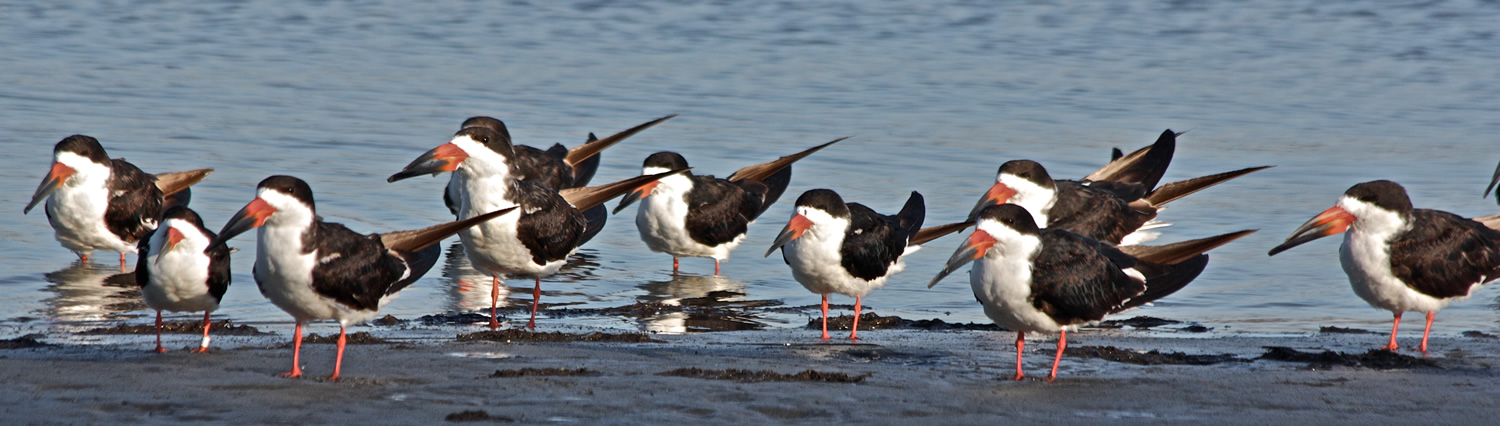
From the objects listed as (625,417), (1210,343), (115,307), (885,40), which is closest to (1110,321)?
(1210,343)

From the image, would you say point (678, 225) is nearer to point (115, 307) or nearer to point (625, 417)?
point (115, 307)

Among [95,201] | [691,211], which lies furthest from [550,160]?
[95,201]

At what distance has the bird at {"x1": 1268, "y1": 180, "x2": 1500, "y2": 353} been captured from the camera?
23.1ft

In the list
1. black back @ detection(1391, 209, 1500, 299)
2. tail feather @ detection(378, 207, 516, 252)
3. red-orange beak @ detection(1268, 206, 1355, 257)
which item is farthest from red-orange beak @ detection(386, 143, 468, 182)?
black back @ detection(1391, 209, 1500, 299)

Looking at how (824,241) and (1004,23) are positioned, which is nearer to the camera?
(824,241)

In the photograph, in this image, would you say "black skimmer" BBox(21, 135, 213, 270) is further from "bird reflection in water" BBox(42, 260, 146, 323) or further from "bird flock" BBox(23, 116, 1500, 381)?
"bird reflection in water" BBox(42, 260, 146, 323)

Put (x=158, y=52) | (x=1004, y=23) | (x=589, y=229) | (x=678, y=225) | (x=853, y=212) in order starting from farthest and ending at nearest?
(x=1004, y=23)
(x=158, y=52)
(x=678, y=225)
(x=589, y=229)
(x=853, y=212)

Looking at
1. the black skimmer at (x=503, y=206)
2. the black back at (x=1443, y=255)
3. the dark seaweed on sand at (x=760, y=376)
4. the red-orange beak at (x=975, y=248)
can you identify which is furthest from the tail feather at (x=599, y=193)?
the black back at (x=1443, y=255)

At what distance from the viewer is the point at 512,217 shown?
8000mm

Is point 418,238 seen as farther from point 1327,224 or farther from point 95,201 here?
point 1327,224

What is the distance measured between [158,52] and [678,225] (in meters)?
11.9

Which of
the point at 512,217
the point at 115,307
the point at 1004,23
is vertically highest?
the point at 1004,23

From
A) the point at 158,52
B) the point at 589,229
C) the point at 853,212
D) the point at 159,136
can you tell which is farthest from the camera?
the point at 158,52

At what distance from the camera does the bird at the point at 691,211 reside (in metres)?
9.89
